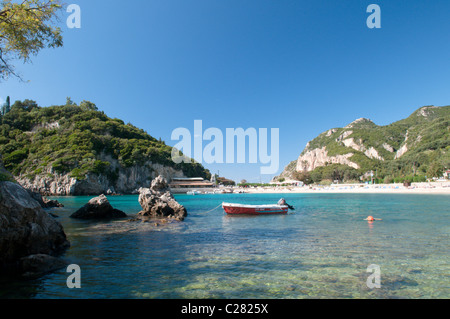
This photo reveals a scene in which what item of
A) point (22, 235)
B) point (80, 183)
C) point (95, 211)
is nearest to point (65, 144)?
point (80, 183)

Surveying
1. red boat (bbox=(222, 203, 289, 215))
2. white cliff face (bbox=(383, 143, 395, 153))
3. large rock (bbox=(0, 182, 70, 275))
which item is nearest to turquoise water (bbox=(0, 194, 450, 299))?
large rock (bbox=(0, 182, 70, 275))

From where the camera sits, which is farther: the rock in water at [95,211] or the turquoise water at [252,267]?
the rock in water at [95,211]

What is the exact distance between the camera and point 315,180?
159m

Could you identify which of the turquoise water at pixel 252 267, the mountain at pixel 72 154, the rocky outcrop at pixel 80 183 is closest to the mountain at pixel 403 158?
the turquoise water at pixel 252 267

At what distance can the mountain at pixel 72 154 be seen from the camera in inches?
3209

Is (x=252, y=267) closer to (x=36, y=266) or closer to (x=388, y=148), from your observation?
(x=36, y=266)

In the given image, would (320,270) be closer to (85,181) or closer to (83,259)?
(83,259)

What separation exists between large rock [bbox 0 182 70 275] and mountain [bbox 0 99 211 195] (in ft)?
268

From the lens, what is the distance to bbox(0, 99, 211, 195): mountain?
81500 millimetres

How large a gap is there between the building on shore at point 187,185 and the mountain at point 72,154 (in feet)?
21.0

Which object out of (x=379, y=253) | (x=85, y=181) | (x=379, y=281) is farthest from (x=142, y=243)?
(x=85, y=181)

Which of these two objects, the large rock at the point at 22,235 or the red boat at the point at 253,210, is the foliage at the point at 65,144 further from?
the large rock at the point at 22,235

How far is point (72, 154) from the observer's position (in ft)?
290
